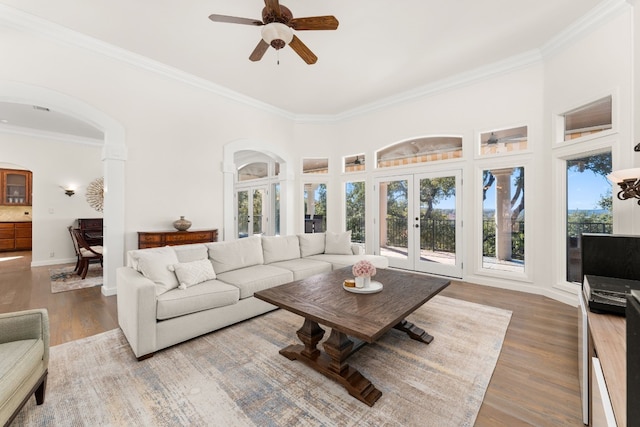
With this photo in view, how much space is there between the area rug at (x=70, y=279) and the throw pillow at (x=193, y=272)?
111 inches

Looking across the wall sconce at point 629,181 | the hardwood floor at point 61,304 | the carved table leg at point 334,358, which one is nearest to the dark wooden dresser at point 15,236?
the hardwood floor at point 61,304

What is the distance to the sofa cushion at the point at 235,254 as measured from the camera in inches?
132

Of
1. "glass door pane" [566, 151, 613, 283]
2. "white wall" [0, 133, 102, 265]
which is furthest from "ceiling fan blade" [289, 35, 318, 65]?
"white wall" [0, 133, 102, 265]

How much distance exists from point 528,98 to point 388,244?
3.38m

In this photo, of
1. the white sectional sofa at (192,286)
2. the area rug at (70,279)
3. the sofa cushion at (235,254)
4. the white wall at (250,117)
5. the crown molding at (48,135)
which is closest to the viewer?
the white sectional sofa at (192,286)

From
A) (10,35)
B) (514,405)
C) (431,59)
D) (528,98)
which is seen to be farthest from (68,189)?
(528,98)

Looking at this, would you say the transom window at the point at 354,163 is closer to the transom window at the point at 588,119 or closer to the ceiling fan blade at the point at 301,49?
the ceiling fan blade at the point at 301,49

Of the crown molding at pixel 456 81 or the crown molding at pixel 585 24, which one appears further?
the crown molding at pixel 456 81

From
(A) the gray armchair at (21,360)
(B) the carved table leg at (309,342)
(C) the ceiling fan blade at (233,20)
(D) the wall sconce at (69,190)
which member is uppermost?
(C) the ceiling fan blade at (233,20)

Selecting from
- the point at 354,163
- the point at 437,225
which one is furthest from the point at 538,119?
the point at 354,163

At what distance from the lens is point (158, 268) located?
2631 mm

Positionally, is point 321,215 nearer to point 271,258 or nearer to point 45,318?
point 271,258

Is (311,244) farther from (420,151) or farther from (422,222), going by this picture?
(420,151)

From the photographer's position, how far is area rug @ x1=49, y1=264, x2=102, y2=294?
4.26 metres
